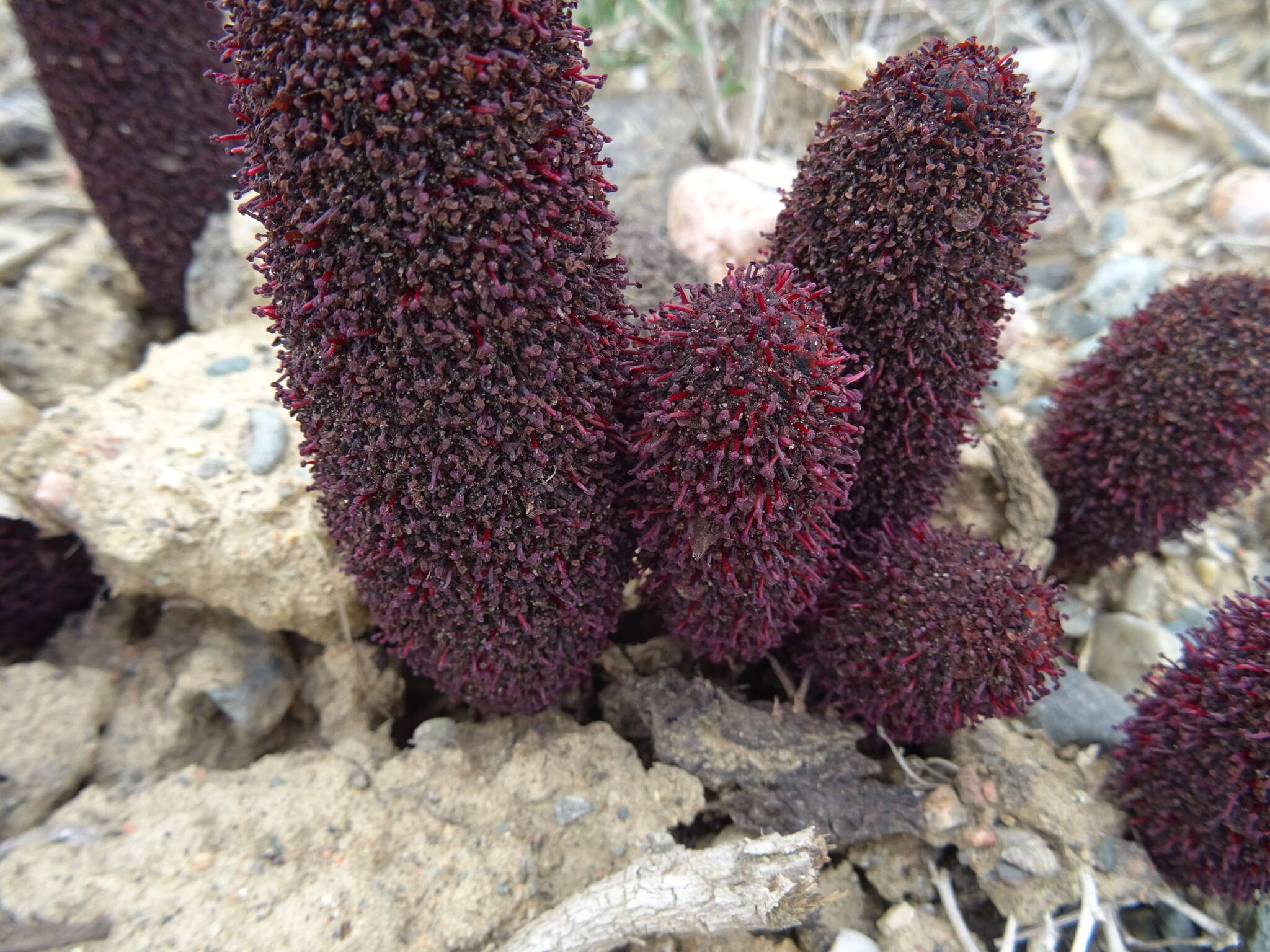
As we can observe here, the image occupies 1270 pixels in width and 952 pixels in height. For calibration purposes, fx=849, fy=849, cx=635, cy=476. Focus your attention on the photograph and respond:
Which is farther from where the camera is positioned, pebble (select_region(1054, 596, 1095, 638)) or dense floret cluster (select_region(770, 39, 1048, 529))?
pebble (select_region(1054, 596, 1095, 638))

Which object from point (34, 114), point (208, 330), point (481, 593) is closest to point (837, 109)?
point (481, 593)

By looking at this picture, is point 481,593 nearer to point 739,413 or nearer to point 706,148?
point 739,413

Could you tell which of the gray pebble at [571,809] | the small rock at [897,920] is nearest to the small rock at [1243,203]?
the small rock at [897,920]

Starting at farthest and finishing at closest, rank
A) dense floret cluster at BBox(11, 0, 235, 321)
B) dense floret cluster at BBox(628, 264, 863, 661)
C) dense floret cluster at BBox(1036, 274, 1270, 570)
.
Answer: dense floret cluster at BBox(11, 0, 235, 321), dense floret cluster at BBox(1036, 274, 1270, 570), dense floret cluster at BBox(628, 264, 863, 661)

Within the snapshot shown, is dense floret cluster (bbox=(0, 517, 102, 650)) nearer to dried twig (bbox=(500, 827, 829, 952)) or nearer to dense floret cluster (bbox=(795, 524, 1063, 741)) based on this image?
dried twig (bbox=(500, 827, 829, 952))

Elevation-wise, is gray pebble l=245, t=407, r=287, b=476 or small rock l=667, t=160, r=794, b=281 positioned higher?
small rock l=667, t=160, r=794, b=281

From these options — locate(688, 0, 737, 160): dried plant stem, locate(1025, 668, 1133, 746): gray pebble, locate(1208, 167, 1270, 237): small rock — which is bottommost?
locate(1025, 668, 1133, 746): gray pebble

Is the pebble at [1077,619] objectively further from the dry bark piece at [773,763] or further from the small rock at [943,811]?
the dry bark piece at [773,763]

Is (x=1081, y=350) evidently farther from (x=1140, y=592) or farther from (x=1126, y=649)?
(x=1126, y=649)

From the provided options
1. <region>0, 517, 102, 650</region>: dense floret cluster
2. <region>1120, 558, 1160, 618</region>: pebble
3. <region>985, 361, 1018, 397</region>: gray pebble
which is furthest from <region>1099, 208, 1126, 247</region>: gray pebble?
<region>0, 517, 102, 650</region>: dense floret cluster
